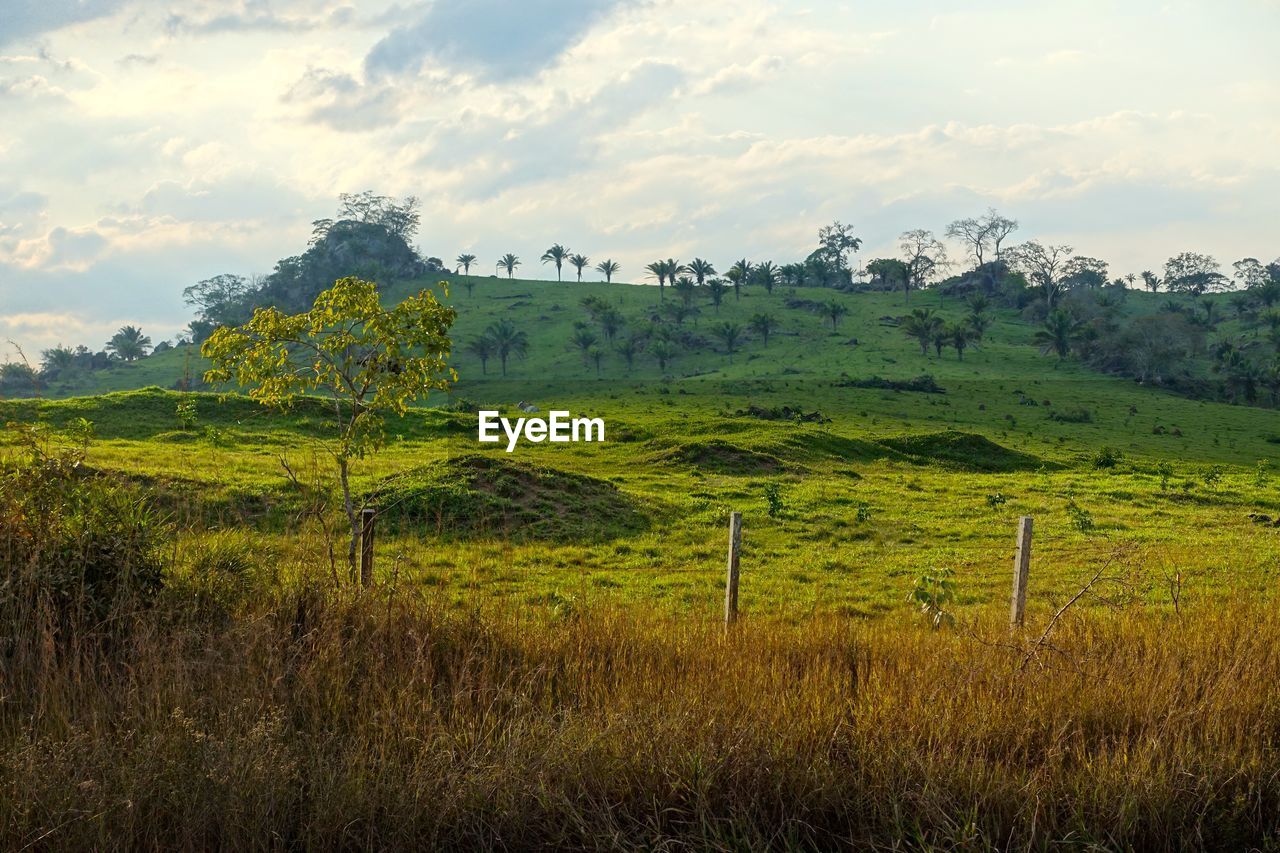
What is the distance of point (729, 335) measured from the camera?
366 ft

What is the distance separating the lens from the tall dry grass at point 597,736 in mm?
6438

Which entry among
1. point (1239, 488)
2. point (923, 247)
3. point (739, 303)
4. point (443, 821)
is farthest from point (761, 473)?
point (923, 247)

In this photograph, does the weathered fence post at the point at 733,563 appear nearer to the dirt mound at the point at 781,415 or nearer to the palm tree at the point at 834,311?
the dirt mound at the point at 781,415

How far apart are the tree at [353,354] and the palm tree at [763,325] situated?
10462cm

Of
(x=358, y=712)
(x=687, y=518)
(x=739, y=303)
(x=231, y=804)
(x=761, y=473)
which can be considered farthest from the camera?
(x=739, y=303)

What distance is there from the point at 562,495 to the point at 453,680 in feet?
53.8

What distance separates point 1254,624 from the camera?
9.73m

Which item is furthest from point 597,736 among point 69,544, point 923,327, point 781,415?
point 923,327

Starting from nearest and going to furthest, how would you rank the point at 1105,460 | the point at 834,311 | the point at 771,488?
1. the point at 771,488
2. the point at 1105,460
3. the point at 834,311

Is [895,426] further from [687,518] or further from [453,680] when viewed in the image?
[453,680]

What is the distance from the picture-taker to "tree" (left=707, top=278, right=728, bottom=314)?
131125mm

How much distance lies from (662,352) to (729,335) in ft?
29.4

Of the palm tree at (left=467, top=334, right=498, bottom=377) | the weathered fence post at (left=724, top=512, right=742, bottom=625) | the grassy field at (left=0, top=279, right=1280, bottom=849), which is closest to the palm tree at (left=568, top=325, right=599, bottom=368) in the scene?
the palm tree at (left=467, top=334, right=498, bottom=377)

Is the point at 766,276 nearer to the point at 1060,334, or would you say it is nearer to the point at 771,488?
the point at 1060,334
